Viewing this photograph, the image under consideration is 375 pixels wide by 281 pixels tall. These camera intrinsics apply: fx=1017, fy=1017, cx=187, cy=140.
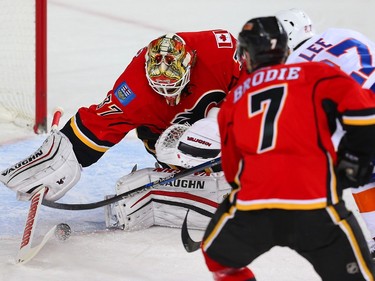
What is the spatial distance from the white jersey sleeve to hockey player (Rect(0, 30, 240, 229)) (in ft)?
2.05

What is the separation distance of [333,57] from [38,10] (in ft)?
7.01

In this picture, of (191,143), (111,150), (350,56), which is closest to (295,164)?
(350,56)

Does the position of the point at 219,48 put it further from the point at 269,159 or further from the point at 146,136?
the point at 269,159

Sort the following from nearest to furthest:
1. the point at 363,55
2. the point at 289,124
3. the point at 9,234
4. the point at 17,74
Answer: the point at 289,124 → the point at 363,55 → the point at 9,234 → the point at 17,74

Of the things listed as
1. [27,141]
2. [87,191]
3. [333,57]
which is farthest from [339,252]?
[27,141]

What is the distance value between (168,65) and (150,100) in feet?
0.70

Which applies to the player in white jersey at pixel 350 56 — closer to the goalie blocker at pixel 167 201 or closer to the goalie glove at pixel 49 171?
the goalie blocker at pixel 167 201

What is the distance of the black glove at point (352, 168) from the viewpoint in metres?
2.29

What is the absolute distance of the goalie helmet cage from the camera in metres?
4.76

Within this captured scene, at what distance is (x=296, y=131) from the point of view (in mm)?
2260

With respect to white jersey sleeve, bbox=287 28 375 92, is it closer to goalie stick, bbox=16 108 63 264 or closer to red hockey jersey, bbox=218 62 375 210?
red hockey jersey, bbox=218 62 375 210

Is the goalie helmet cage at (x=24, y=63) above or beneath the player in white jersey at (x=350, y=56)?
beneath

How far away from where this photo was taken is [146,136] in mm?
3758

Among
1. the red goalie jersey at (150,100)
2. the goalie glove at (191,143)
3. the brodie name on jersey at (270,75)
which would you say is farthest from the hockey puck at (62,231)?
the brodie name on jersey at (270,75)
